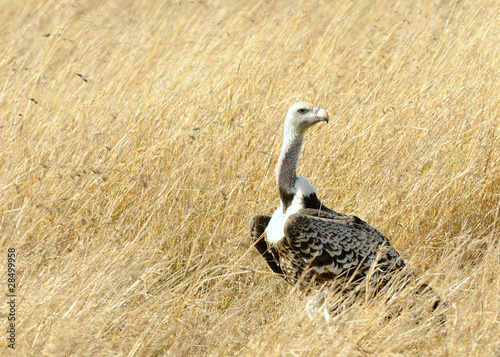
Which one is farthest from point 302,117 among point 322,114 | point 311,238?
point 311,238

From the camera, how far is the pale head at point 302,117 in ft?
13.5

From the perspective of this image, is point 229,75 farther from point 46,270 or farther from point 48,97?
point 46,270

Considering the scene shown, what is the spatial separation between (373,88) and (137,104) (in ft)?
6.61

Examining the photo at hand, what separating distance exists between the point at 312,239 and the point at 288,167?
23.7 inches

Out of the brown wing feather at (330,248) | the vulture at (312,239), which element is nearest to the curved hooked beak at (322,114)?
the vulture at (312,239)

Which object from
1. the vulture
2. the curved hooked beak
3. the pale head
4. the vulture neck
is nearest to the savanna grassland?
the vulture

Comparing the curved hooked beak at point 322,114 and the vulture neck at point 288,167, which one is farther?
the vulture neck at point 288,167

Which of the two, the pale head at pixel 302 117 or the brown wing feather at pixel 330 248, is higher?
the pale head at pixel 302 117

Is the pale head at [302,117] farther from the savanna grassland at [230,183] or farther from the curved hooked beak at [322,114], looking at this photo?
the savanna grassland at [230,183]

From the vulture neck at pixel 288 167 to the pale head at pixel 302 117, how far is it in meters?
0.04

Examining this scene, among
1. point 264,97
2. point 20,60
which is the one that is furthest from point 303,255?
point 20,60

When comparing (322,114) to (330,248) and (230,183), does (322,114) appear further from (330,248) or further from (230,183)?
(230,183)

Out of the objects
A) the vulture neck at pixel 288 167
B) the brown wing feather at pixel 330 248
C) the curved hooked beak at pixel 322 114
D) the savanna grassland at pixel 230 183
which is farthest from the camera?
the vulture neck at pixel 288 167

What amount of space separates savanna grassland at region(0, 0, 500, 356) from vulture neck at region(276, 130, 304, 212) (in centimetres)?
Result: 39
